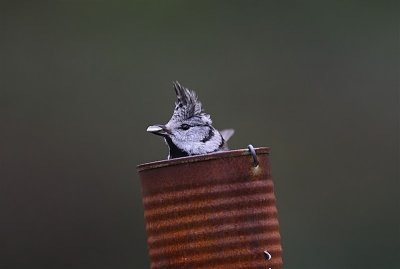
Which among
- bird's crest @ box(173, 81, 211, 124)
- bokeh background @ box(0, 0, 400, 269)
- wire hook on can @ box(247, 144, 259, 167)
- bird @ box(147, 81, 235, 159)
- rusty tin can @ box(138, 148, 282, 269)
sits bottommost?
rusty tin can @ box(138, 148, 282, 269)

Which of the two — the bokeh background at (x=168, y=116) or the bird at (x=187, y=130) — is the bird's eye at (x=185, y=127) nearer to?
the bird at (x=187, y=130)

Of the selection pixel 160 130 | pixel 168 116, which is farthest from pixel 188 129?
pixel 168 116

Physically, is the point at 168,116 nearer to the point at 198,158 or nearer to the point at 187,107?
the point at 187,107

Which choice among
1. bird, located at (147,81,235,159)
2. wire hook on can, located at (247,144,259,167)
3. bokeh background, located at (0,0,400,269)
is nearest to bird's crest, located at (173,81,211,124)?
bird, located at (147,81,235,159)

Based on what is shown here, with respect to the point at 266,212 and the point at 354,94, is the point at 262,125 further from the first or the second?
the point at 266,212

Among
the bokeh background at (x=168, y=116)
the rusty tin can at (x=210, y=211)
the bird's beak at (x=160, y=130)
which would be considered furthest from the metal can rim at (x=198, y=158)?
the bokeh background at (x=168, y=116)

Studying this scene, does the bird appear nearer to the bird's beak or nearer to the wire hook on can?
the bird's beak

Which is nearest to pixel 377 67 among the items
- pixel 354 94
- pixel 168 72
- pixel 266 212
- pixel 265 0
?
pixel 354 94
